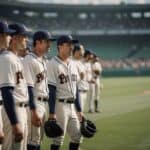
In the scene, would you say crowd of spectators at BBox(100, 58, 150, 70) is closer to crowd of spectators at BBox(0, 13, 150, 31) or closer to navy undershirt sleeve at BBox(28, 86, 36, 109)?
crowd of spectators at BBox(0, 13, 150, 31)

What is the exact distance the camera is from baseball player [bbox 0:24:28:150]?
4.74 meters

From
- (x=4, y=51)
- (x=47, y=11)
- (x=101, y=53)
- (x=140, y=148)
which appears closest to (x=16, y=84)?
(x=4, y=51)

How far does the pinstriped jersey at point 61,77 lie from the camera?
652cm

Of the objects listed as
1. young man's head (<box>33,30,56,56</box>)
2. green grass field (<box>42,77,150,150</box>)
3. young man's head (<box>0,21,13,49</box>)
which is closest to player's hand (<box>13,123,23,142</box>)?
young man's head (<box>0,21,13,49</box>)

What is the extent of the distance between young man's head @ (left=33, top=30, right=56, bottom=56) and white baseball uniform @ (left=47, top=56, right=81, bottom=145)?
289 millimetres

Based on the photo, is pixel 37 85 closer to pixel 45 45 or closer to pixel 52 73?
pixel 52 73

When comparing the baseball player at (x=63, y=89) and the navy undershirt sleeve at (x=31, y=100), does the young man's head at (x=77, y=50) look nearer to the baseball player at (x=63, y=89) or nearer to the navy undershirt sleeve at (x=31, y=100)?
the baseball player at (x=63, y=89)

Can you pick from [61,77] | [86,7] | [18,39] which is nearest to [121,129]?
Result: [61,77]

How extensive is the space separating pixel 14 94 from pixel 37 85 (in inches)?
42.8

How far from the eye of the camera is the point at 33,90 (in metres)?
6.10

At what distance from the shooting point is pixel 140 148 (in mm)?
8398

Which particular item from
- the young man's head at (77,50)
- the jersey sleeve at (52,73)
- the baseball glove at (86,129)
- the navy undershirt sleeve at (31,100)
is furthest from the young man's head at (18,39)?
the young man's head at (77,50)

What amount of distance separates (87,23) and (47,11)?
5.04 m

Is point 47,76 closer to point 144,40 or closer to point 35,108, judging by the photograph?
point 35,108
